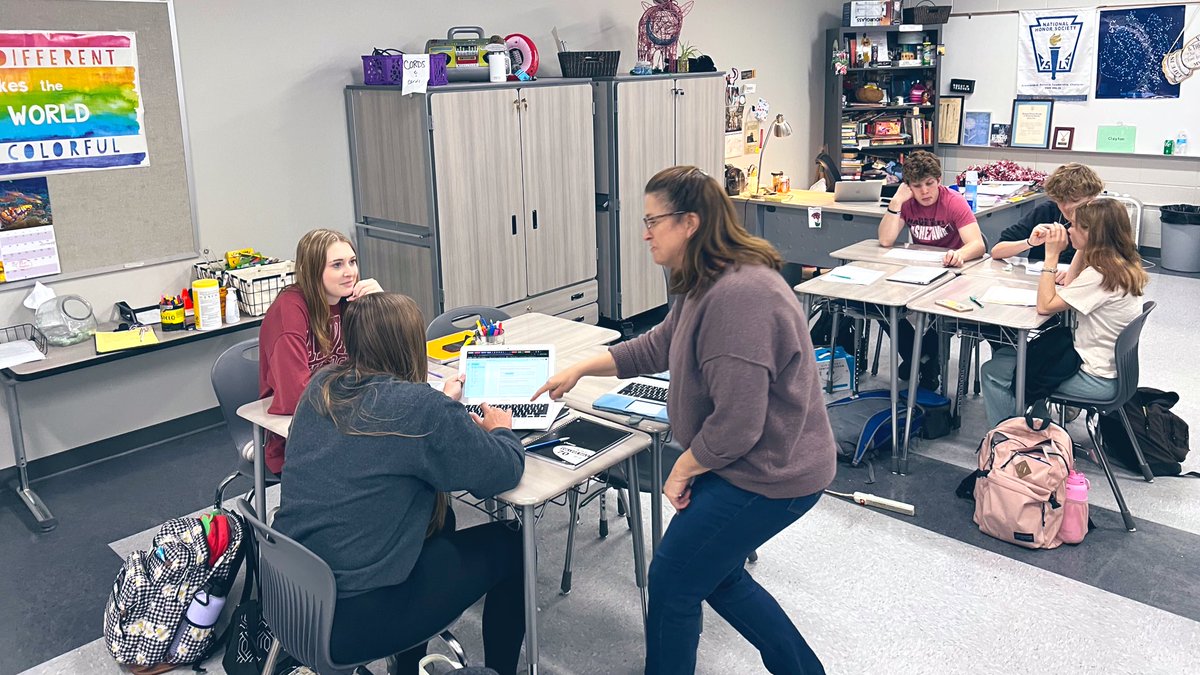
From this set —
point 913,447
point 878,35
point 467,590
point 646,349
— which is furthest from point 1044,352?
point 878,35

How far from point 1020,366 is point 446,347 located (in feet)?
7.17

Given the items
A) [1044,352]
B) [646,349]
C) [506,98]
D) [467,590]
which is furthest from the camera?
[506,98]

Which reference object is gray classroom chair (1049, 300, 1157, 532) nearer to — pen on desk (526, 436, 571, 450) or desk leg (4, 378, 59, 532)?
pen on desk (526, 436, 571, 450)

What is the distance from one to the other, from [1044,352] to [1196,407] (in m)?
1.43

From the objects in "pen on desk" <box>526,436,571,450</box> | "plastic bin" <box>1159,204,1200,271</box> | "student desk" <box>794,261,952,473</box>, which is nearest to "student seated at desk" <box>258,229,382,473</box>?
"pen on desk" <box>526,436,571,450</box>

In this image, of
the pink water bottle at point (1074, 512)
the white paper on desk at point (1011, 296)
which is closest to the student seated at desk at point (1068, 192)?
the white paper on desk at point (1011, 296)

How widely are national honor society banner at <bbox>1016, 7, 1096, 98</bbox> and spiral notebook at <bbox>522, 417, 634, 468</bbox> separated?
6.46 meters

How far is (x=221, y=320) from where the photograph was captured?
4.30 meters

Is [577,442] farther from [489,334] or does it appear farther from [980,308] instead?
[980,308]

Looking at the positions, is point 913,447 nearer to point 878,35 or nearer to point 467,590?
point 467,590

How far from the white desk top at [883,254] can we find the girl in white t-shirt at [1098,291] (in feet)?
2.90

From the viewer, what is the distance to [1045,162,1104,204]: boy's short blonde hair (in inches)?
164

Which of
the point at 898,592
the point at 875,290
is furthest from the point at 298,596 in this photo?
the point at 875,290

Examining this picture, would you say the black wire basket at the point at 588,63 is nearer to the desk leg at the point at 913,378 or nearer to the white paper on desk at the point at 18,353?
the desk leg at the point at 913,378
